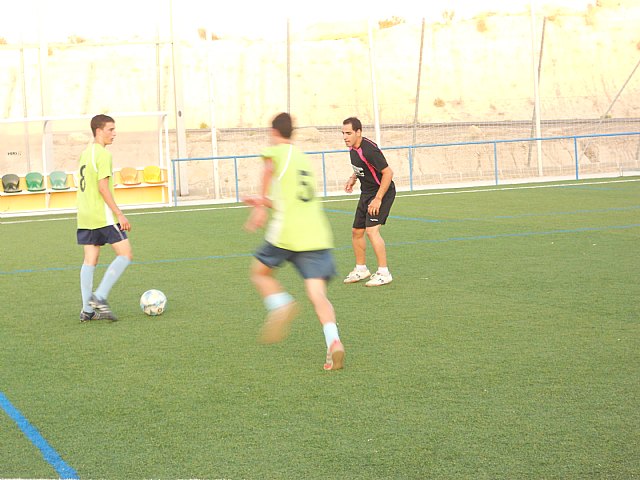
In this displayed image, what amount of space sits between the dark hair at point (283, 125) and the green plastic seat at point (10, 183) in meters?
19.4

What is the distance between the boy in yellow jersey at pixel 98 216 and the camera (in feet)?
27.4

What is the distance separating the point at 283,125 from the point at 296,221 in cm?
63

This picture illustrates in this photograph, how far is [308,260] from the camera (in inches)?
253

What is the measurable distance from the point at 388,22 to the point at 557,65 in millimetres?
14462

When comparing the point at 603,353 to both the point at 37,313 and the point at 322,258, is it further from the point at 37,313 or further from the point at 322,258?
the point at 37,313

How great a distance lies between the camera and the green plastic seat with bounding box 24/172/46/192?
80.0 feet

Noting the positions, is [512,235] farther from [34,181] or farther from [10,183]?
[10,183]

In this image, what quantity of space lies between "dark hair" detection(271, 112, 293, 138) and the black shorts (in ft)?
13.3

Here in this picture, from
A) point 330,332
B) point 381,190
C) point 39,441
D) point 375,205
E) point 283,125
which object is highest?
point 283,125

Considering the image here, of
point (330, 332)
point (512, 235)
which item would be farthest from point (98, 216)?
point (512, 235)

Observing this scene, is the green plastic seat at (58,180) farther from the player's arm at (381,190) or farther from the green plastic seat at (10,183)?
the player's arm at (381,190)

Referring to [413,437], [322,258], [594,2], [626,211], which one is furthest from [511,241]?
[594,2]

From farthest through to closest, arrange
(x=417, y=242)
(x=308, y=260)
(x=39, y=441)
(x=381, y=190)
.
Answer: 1. (x=417, y=242)
2. (x=381, y=190)
3. (x=308, y=260)
4. (x=39, y=441)

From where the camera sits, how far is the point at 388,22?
6625 cm
